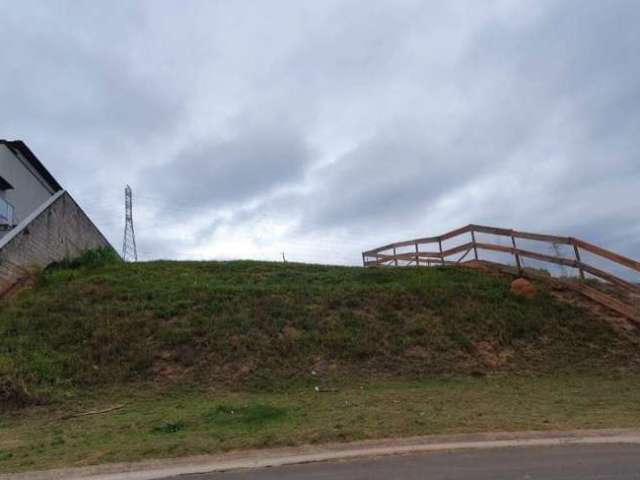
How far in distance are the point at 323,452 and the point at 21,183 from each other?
26.3 m

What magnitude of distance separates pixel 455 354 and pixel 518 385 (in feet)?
5.55

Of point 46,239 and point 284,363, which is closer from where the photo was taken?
point 284,363

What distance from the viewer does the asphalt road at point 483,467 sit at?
5.16 m

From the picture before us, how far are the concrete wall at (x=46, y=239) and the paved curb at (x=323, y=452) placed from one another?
31.9ft

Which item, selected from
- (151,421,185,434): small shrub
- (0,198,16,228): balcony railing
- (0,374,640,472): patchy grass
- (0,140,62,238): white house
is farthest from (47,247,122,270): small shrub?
(151,421,185,434): small shrub

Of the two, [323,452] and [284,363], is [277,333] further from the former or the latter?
[323,452]

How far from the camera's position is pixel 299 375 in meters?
10.4

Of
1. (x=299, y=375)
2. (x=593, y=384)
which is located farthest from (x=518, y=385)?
(x=299, y=375)

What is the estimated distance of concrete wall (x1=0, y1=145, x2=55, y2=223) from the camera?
991 inches

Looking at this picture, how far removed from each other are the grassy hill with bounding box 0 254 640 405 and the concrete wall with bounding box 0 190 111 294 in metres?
0.76

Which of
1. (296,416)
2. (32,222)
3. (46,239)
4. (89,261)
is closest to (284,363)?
→ (296,416)

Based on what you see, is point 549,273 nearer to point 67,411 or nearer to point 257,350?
point 257,350

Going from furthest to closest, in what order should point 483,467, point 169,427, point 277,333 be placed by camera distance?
1. point 277,333
2. point 169,427
3. point 483,467

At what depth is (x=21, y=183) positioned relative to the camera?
88.0 feet
